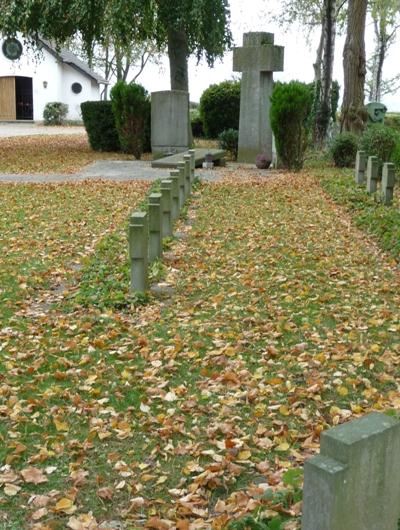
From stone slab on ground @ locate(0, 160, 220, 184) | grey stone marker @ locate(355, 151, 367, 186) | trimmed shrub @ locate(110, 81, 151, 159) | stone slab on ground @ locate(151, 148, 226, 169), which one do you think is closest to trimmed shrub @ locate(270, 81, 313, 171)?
stone slab on ground @ locate(0, 160, 220, 184)

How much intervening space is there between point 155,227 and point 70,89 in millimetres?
43764

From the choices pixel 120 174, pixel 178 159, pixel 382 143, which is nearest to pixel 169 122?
pixel 178 159

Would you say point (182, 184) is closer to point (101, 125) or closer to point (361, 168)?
point (361, 168)

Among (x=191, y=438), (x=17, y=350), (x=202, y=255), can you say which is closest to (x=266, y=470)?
(x=191, y=438)

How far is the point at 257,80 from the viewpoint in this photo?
21.1 m

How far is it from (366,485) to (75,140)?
30.7 m

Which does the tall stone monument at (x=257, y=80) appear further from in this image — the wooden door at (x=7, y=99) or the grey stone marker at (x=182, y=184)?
the wooden door at (x=7, y=99)

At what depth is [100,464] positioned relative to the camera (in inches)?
162

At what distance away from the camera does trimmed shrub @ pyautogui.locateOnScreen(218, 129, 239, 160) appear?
23281 millimetres

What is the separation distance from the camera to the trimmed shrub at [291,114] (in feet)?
58.9

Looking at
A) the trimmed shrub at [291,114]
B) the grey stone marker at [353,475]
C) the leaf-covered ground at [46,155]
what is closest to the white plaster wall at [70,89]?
the leaf-covered ground at [46,155]

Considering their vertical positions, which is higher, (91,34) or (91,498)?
(91,34)

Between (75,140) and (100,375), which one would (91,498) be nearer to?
(100,375)

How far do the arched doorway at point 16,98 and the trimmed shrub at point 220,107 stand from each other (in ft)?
77.2
